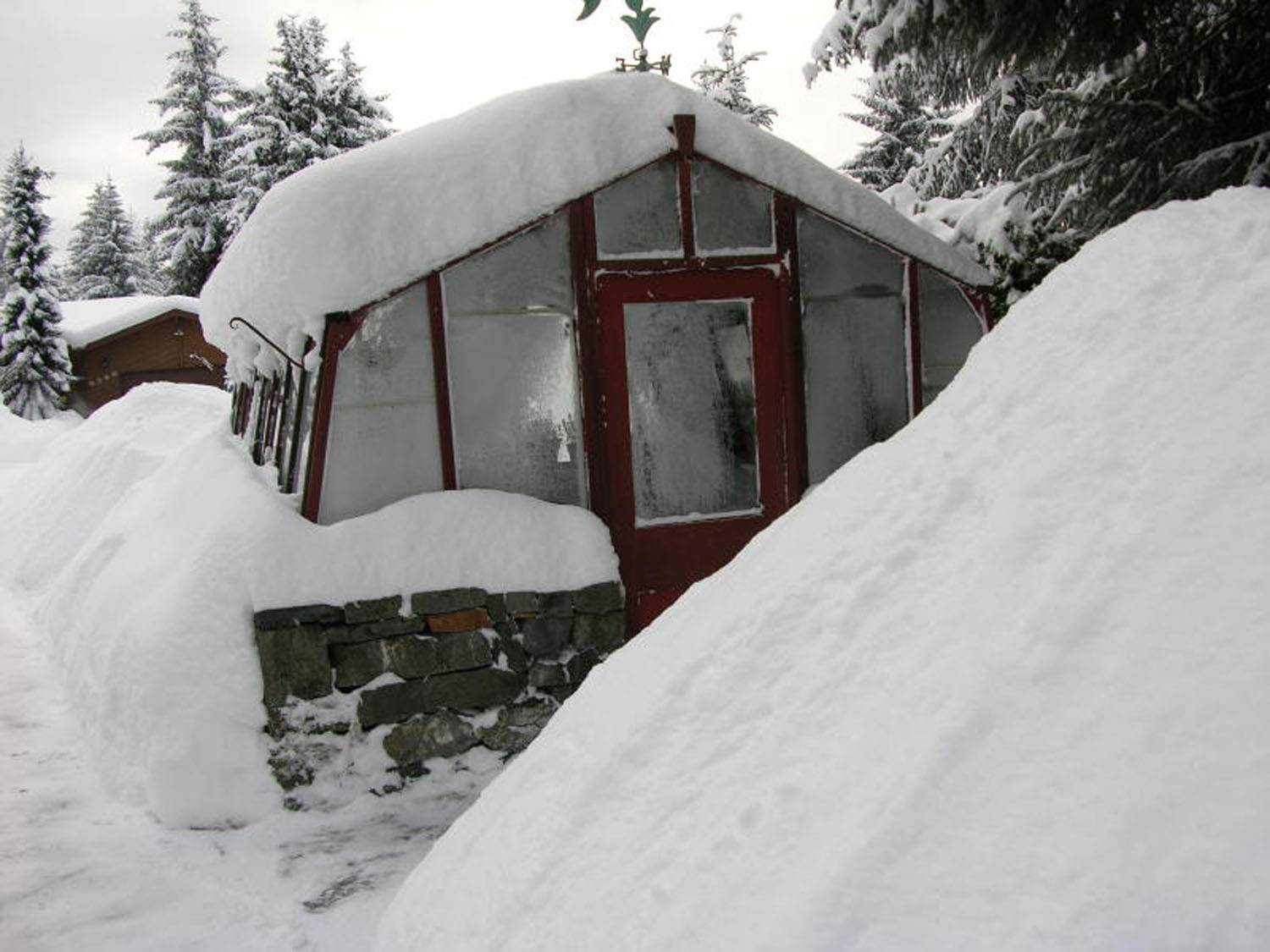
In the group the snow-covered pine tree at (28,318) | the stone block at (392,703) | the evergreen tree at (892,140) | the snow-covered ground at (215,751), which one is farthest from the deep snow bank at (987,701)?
the snow-covered pine tree at (28,318)

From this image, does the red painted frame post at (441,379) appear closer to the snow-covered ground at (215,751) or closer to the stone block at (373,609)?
the snow-covered ground at (215,751)

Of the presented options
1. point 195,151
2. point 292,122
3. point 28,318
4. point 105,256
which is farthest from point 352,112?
point 105,256

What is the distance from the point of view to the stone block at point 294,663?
16.9ft

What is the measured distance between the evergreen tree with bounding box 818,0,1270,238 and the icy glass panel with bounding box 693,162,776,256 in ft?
3.98

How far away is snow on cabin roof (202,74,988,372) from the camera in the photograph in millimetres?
5695

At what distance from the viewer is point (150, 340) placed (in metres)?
28.4

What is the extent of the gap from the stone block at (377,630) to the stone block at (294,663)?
0.08 metres

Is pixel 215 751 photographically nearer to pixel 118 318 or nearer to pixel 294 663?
pixel 294 663

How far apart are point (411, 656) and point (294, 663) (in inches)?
25.1

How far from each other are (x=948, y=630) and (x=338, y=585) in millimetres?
3972

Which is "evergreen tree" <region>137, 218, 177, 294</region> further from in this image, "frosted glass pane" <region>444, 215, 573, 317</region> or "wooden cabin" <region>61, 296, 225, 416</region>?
"frosted glass pane" <region>444, 215, 573, 317</region>

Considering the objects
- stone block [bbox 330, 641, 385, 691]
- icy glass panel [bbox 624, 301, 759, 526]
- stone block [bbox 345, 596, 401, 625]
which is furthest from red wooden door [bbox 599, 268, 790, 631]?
stone block [bbox 330, 641, 385, 691]

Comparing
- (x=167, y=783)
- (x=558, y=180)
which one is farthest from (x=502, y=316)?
(x=167, y=783)

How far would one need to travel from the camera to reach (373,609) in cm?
530
